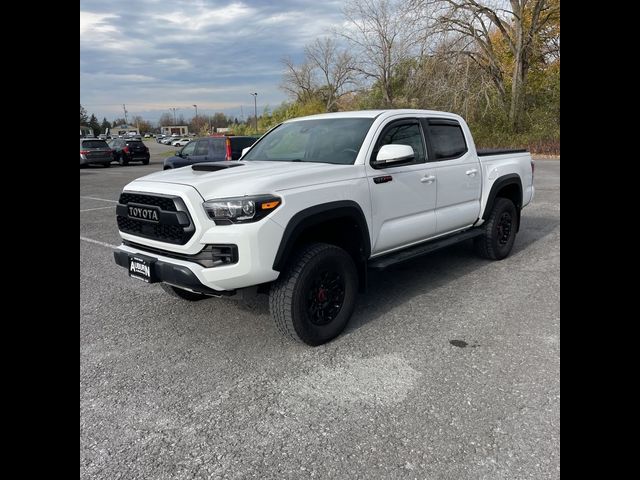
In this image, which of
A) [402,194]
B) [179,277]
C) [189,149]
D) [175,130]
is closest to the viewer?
[179,277]

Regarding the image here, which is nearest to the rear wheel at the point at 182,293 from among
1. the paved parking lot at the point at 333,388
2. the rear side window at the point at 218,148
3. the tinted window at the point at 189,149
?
the paved parking lot at the point at 333,388

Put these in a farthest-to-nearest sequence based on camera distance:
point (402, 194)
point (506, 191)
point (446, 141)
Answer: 1. point (506, 191)
2. point (446, 141)
3. point (402, 194)

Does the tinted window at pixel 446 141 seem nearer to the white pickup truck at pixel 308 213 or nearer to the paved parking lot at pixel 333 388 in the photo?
the white pickup truck at pixel 308 213

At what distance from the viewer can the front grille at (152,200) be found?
135 inches

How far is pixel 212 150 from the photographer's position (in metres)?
15.2

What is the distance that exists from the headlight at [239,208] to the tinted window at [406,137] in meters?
1.52

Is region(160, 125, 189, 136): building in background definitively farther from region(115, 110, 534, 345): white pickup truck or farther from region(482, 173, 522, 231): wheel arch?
region(115, 110, 534, 345): white pickup truck

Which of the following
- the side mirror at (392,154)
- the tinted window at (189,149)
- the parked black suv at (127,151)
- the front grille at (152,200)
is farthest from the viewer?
the parked black suv at (127,151)

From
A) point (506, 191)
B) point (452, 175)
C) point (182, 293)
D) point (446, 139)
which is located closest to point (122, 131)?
point (506, 191)

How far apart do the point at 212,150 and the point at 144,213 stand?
11989mm

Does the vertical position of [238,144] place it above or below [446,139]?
above

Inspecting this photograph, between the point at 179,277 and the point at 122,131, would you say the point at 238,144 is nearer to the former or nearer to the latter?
the point at 179,277
